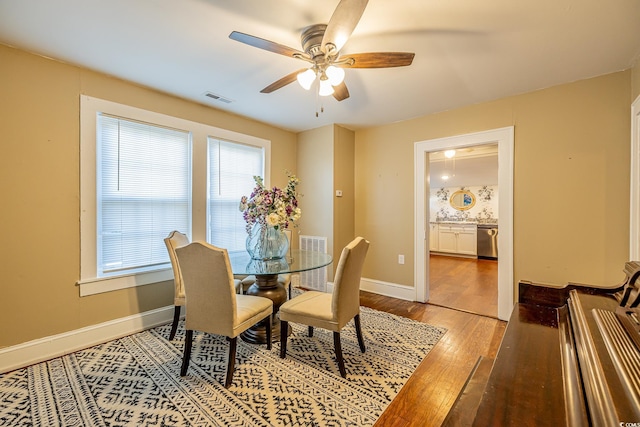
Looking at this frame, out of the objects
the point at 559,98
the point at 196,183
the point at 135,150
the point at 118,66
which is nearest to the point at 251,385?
the point at 196,183

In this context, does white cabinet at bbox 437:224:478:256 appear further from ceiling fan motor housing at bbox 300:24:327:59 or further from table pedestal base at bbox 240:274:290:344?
ceiling fan motor housing at bbox 300:24:327:59

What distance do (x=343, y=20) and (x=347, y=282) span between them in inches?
62.6

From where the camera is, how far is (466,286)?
4.12 metres

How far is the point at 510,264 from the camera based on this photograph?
2773 millimetres

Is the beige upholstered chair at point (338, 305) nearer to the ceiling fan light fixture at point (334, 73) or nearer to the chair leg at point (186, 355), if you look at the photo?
the chair leg at point (186, 355)

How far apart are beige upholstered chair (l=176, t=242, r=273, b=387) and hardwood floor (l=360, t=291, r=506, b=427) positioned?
104 centimetres

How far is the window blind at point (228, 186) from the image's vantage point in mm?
3201

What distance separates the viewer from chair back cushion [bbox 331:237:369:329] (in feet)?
6.11

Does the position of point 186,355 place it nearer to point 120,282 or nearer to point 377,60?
point 120,282

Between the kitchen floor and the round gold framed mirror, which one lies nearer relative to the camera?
the kitchen floor

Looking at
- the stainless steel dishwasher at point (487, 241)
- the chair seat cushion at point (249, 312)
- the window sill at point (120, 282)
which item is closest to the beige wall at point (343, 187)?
the chair seat cushion at point (249, 312)

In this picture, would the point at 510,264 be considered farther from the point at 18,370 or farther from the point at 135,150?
the point at 18,370

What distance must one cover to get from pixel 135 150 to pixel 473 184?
25.2ft

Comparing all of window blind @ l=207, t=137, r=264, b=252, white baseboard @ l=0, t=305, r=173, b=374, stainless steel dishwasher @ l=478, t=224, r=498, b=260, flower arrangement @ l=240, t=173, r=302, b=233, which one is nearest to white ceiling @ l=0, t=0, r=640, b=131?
window blind @ l=207, t=137, r=264, b=252
